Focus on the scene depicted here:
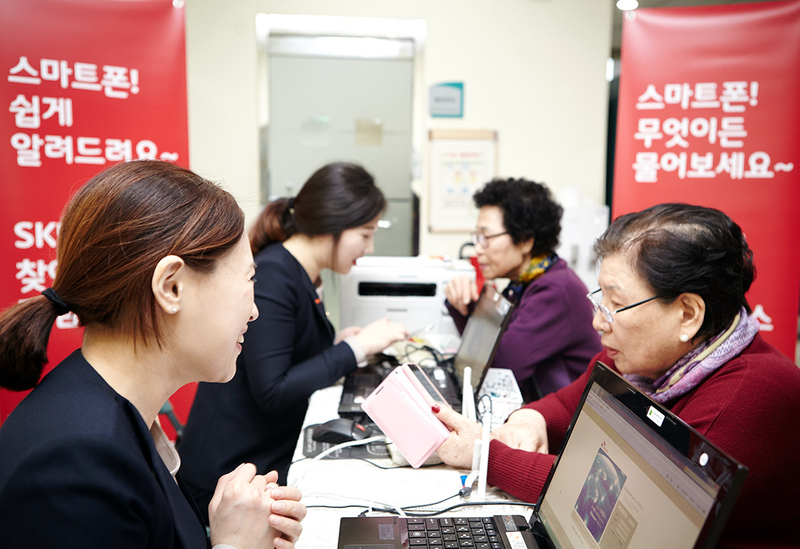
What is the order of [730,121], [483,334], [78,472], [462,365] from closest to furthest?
[78,472] < [483,334] < [462,365] < [730,121]

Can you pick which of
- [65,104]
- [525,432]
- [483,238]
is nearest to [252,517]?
[525,432]

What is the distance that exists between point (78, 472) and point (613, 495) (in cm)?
65

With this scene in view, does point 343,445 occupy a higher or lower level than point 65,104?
lower

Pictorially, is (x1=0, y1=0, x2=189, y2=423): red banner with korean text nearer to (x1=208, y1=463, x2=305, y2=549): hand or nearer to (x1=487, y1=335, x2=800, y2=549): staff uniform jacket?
(x1=208, y1=463, x2=305, y2=549): hand

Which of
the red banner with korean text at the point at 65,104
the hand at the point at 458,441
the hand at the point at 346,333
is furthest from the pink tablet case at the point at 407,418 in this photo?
the red banner with korean text at the point at 65,104

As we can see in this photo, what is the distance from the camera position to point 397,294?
2283 millimetres

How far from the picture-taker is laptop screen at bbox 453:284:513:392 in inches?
59.7

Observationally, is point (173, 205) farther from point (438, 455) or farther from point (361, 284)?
point (361, 284)

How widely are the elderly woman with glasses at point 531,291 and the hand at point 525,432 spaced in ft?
1.40

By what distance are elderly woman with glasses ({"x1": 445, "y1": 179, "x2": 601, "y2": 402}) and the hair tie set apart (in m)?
1.30

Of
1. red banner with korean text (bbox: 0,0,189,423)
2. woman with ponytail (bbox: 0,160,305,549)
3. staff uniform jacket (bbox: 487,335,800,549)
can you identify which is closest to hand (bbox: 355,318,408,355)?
woman with ponytail (bbox: 0,160,305,549)

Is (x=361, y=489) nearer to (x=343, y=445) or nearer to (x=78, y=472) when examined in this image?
(x=343, y=445)

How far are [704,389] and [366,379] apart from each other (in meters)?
1.03

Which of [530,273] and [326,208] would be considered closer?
[326,208]
